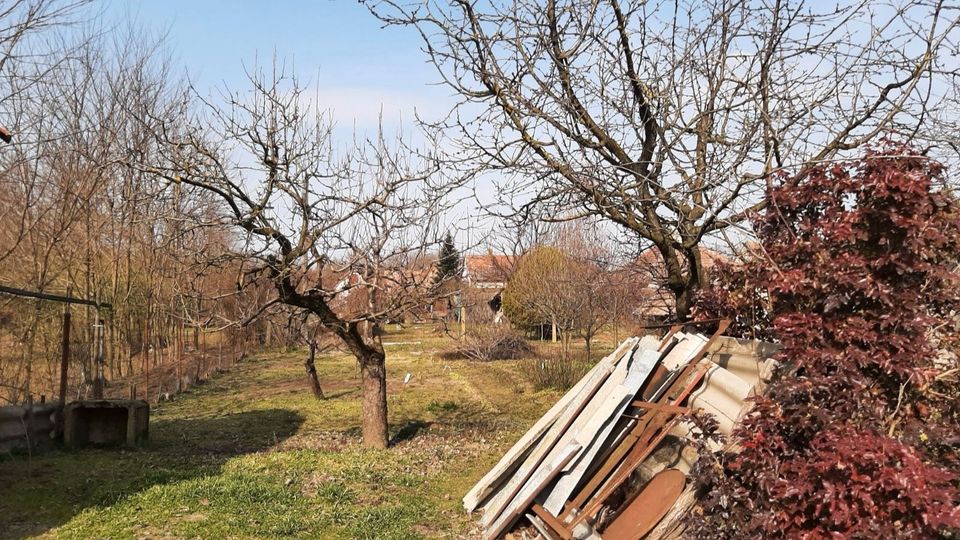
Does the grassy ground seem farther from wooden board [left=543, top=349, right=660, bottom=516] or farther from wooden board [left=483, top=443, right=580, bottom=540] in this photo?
wooden board [left=543, top=349, right=660, bottom=516]

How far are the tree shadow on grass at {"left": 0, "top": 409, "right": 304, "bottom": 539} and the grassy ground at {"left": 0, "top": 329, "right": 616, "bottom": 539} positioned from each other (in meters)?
0.02

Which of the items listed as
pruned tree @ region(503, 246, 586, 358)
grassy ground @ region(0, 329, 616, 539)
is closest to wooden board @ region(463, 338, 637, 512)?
grassy ground @ region(0, 329, 616, 539)

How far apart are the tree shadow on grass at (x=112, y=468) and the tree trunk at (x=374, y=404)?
1.47 meters

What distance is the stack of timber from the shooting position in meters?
4.52

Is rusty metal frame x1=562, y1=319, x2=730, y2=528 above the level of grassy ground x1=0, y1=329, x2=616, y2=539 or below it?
above

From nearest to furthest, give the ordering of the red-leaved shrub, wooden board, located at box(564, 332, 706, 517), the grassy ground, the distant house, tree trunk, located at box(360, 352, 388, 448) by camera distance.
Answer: the red-leaved shrub → wooden board, located at box(564, 332, 706, 517) → the grassy ground → tree trunk, located at box(360, 352, 388, 448) → the distant house

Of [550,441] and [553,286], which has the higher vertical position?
[553,286]

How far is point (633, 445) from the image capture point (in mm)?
4934

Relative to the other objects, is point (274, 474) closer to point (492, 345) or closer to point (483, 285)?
point (492, 345)

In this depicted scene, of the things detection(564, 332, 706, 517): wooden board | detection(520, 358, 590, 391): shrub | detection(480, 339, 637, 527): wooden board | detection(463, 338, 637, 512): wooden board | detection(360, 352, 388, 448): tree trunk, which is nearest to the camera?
detection(564, 332, 706, 517): wooden board

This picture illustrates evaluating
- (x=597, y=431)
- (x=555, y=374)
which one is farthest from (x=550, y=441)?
(x=555, y=374)

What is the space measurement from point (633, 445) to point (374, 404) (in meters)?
4.36

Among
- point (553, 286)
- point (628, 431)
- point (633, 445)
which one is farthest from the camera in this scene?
point (553, 286)

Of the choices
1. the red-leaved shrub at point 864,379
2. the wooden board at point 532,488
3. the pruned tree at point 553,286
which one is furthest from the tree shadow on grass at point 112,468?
the pruned tree at point 553,286
